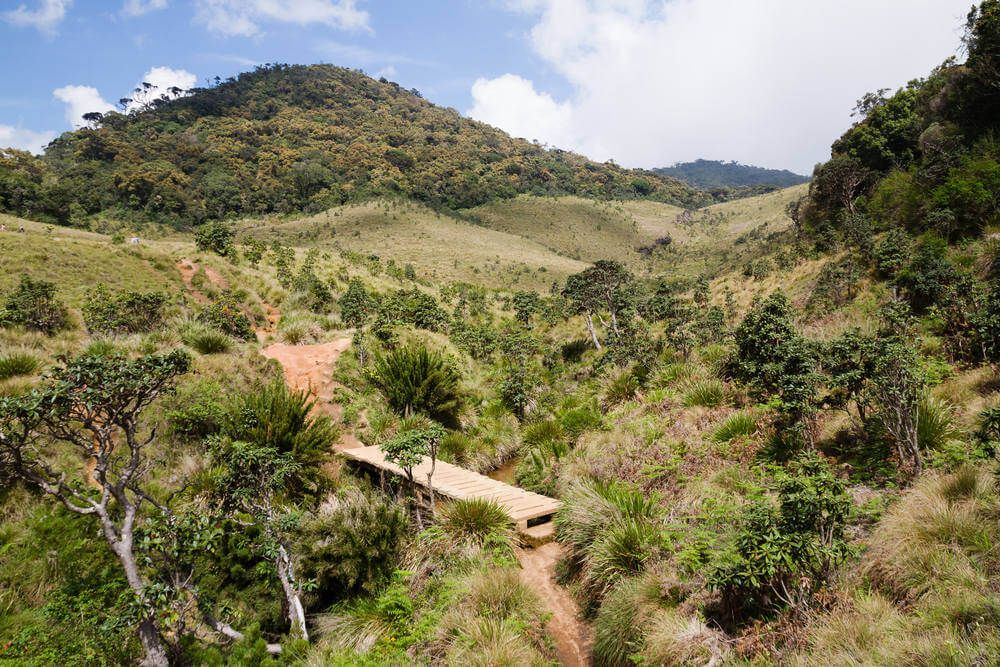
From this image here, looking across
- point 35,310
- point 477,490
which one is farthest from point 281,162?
point 477,490

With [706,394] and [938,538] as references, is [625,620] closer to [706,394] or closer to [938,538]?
[938,538]

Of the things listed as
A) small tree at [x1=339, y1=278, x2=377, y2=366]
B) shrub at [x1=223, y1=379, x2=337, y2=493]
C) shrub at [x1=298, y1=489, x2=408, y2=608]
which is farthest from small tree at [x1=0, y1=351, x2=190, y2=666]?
small tree at [x1=339, y1=278, x2=377, y2=366]

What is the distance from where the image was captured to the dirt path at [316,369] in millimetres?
11688

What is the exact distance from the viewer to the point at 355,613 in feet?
18.6

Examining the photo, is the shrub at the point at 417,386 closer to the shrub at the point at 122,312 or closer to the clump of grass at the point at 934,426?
the shrub at the point at 122,312

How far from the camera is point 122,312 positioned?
12.9 metres

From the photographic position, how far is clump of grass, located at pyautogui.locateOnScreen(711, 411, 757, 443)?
774 cm

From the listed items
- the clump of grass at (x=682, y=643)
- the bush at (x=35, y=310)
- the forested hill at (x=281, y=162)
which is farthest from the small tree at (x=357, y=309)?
the forested hill at (x=281, y=162)

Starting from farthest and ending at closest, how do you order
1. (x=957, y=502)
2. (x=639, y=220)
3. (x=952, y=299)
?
(x=639, y=220), (x=952, y=299), (x=957, y=502)

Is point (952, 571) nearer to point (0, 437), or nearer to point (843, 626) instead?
point (843, 626)

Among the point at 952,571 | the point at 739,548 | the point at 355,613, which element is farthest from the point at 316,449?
the point at 952,571

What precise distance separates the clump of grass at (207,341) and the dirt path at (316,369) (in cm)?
125

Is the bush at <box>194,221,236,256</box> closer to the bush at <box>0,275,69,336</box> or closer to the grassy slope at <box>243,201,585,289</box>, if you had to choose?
the bush at <box>0,275,69,336</box>

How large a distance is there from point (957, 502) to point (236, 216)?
3481 inches
